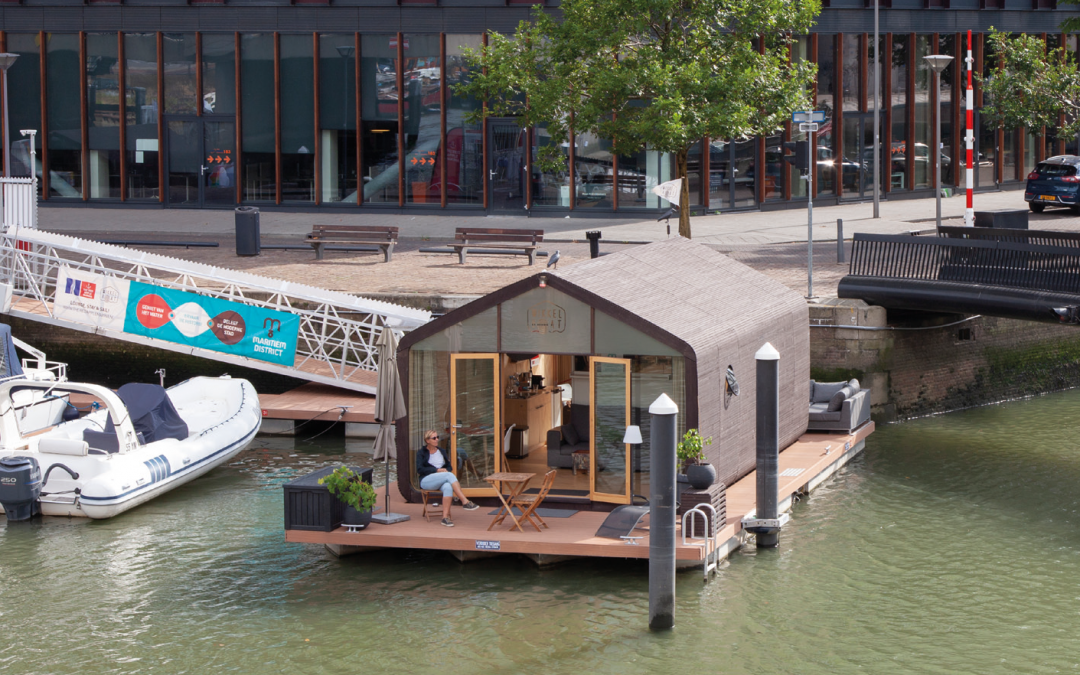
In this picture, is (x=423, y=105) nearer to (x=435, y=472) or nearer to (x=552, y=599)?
(x=435, y=472)

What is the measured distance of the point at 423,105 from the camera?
3822 centimetres

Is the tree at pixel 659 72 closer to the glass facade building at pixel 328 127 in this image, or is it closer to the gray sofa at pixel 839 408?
the gray sofa at pixel 839 408

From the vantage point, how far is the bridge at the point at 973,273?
2008 centimetres

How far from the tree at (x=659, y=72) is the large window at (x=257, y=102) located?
11217 mm

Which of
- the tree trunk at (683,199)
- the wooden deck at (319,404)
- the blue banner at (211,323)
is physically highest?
the tree trunk at (683,199)

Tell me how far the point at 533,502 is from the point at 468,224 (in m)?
22.0

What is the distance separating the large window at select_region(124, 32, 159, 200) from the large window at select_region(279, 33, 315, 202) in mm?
3827

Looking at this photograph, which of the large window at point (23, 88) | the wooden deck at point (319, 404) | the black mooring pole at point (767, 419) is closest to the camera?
the black mooring pole at point (767, 419)

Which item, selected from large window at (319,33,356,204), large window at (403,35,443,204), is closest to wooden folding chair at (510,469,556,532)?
large window at (403,35,443,204)

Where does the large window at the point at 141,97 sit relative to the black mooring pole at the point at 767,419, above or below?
above

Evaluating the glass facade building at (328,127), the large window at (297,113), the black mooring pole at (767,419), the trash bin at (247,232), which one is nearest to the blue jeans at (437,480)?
the black mooring pole at (767,419)

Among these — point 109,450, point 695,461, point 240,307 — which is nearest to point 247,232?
point 240,307

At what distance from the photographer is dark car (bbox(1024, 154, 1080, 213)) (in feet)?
118

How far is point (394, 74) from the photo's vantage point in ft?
126
